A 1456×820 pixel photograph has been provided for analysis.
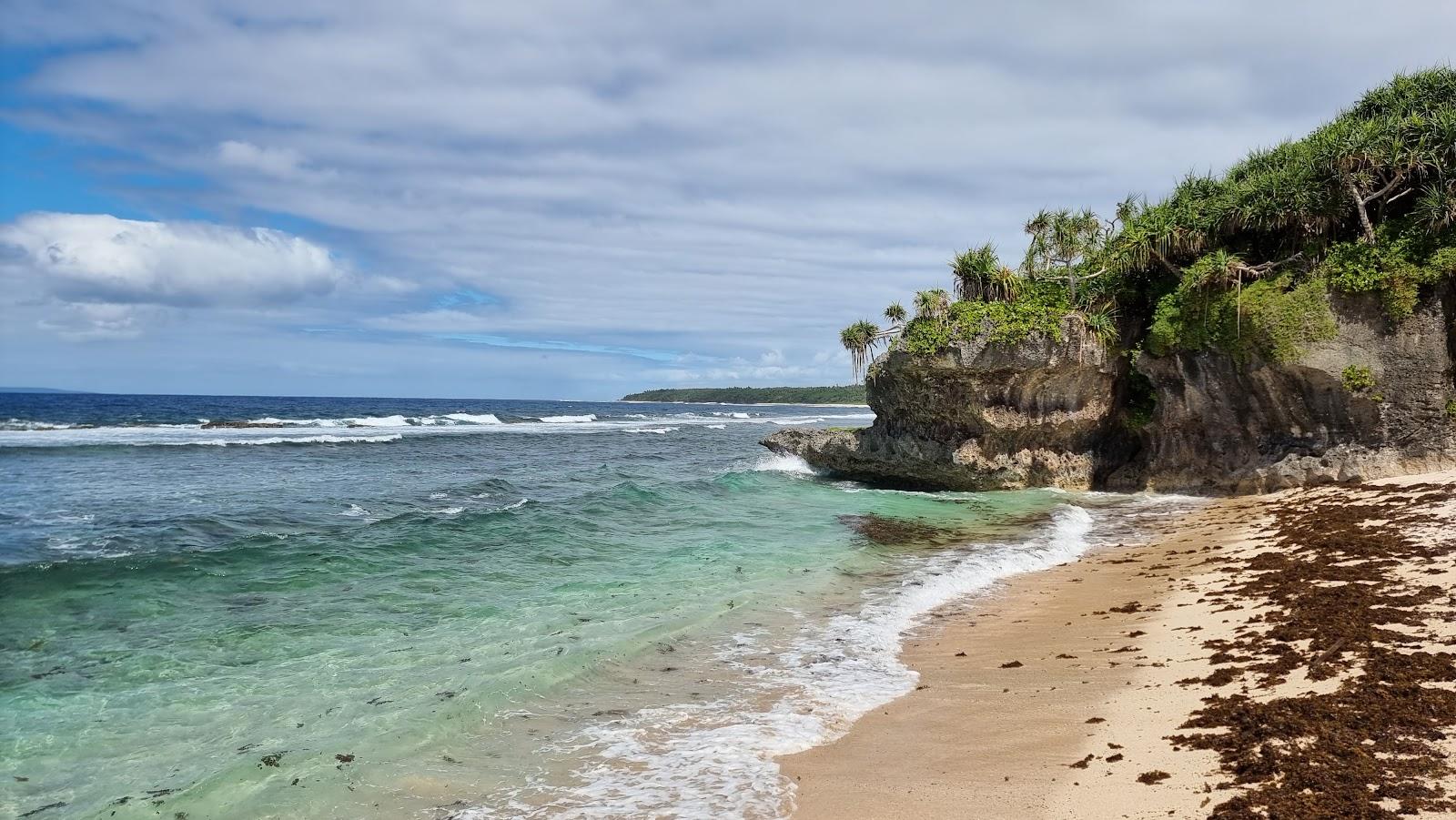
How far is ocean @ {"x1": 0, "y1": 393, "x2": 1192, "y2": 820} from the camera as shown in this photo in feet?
20.0

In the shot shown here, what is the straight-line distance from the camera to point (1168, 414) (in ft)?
70.1

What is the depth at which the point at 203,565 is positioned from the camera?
42.9 ft

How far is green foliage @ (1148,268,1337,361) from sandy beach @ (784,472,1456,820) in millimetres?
7645

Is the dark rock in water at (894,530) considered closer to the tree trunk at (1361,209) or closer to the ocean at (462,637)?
the ocean at (462,637)

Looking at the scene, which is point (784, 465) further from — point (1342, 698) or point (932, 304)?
point (1342, 698)

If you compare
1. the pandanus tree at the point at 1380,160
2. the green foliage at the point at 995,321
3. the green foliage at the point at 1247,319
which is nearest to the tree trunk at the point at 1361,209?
the pandanus tree at the point at 1380,160

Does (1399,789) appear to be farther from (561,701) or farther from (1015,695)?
(561,701)

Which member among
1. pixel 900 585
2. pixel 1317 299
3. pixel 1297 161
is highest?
pixel 1297 161

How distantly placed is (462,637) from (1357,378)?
1900 cm

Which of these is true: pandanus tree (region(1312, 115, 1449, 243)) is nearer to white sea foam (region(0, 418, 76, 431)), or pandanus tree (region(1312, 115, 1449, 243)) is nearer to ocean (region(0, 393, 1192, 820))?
ocean (region(0, 393, 1192, 820))

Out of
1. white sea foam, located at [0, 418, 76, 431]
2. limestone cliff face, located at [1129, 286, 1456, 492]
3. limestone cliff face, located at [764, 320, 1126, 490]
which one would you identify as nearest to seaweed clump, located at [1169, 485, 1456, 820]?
limestone cliff face, located at [1129, 286, 1456, 492]

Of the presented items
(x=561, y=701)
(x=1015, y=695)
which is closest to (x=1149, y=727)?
(x=1015, y=695)

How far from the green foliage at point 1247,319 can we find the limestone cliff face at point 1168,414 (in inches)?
13.3

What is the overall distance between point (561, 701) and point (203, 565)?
894 cm
